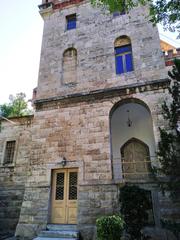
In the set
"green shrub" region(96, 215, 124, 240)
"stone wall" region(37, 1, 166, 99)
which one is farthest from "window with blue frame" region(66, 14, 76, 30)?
"green shrub" region(96, 215, 124, 240)

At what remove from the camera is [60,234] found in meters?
6.59

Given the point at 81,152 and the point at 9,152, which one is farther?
the point at 9,152

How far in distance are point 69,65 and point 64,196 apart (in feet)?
21.8

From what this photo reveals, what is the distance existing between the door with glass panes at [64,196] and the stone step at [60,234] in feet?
2.07

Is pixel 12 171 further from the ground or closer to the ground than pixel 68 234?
further from the ground

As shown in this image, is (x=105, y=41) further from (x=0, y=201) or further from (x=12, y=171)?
(x=0, y=201)

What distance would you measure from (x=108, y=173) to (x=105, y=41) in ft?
22.3

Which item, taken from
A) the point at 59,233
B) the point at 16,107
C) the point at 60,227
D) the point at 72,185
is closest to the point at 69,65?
the point at 72,185

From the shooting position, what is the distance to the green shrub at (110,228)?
518 cm

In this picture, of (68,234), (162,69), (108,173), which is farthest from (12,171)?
(162,69)

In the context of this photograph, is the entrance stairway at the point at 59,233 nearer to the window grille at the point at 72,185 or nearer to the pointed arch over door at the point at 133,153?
the window grille at the point at 72,185

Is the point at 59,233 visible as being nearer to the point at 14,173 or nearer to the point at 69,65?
the point at 14,173

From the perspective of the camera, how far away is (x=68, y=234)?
6.50 m

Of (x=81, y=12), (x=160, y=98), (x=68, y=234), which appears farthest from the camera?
(x=81, y=12)
